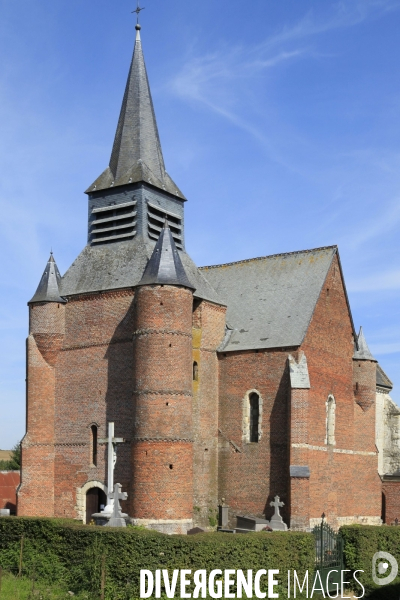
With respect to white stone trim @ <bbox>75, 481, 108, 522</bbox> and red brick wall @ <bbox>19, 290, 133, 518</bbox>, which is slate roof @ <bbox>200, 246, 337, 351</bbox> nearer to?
red brick wall @ <bbox>19, 290, 133, 518</bbox>

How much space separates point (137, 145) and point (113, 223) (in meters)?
3.60

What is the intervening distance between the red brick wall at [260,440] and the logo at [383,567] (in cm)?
798

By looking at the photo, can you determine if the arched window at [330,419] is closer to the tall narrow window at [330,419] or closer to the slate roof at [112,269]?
the tall narrow window at [330,419]

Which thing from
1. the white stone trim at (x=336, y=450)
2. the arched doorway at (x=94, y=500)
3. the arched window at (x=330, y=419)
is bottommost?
the arched doorway at (x=94, y=500)

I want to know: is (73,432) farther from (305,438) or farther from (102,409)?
(305,438)

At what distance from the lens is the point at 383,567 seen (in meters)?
21.3

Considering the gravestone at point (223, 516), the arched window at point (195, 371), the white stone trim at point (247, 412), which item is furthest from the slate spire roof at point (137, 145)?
the gravestone at point (223, 516)

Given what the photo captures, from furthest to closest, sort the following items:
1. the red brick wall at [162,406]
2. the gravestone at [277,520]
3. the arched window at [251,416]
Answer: the arched window at [251,416], the gravestone at [277,520], the red brick wall at [162,406]

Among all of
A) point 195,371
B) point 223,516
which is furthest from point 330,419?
point 195,371

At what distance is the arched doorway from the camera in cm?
2955

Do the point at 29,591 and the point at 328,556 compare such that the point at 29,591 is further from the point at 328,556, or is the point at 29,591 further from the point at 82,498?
the point at 82,498

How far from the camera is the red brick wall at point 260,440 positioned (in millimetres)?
30188

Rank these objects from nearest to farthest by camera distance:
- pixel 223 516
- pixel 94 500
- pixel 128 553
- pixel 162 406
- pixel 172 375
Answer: pixel 128 553 → pixel 162 406 → pixel 172 375 → pixel 94 500 → pixel 223 516

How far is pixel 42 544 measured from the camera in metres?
19.1
